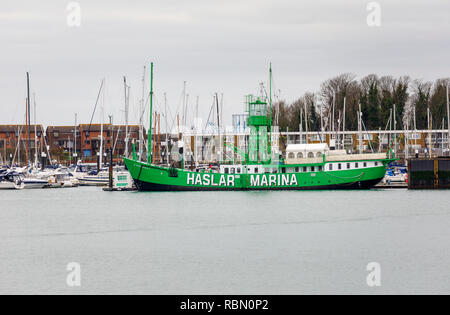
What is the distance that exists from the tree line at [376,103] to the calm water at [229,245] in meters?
50.0

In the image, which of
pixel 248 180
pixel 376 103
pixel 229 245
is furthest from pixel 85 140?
pixel 229 245

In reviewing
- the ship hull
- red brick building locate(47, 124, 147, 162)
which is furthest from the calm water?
red brick building locate(47, 124, 147, 162)

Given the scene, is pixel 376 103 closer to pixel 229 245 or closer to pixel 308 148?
pixel 308 148

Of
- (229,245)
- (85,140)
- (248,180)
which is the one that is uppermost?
(85,140)

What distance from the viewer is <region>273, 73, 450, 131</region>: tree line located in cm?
11744

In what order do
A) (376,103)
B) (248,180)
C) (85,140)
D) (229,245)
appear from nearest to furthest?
(229,245)
(248,180)
(376,103)
(85,140)

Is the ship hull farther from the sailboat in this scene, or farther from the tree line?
the tree line

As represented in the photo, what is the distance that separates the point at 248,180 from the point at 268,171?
6.61ft

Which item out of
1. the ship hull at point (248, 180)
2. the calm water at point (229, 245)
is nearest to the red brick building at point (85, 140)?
the ship hull at point (248, 180)

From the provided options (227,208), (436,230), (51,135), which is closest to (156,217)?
(227,208)

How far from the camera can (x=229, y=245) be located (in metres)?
40.0
